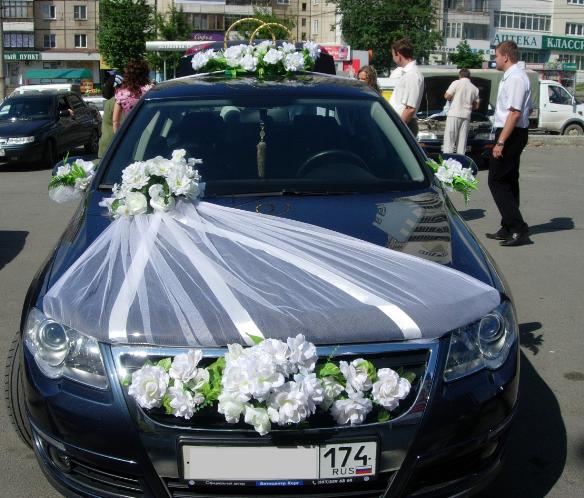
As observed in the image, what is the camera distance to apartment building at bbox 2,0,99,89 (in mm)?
78562

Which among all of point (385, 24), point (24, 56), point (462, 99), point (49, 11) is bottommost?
point (462, 99)

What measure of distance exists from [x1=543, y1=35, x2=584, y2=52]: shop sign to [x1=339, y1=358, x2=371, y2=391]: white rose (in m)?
89.9

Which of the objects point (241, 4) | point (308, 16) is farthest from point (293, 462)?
point (308, 16)

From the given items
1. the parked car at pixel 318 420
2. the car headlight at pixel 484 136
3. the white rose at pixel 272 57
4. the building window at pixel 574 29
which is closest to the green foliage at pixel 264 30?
the white rose at pixel 272 57

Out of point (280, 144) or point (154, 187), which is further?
point (280, 144)

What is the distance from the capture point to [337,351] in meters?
2.62

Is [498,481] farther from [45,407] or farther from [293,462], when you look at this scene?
[45,407]

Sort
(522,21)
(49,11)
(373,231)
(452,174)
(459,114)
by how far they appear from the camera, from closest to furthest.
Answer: (373,231), (452,174), (459,114), (49,11), (522,21)

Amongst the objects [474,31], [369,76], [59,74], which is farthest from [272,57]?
[474,31]

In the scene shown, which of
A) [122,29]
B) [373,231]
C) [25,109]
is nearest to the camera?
[373,231]

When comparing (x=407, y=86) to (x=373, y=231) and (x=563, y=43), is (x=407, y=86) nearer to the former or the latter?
(x=373, y=231)

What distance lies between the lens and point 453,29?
80125mm

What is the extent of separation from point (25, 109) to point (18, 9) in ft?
222

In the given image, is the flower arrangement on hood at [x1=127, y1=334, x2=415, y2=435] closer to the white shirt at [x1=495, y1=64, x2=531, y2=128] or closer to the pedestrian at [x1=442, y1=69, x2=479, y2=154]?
the white shirt at [x1=495, y1=64, x2=531, y2=128]
